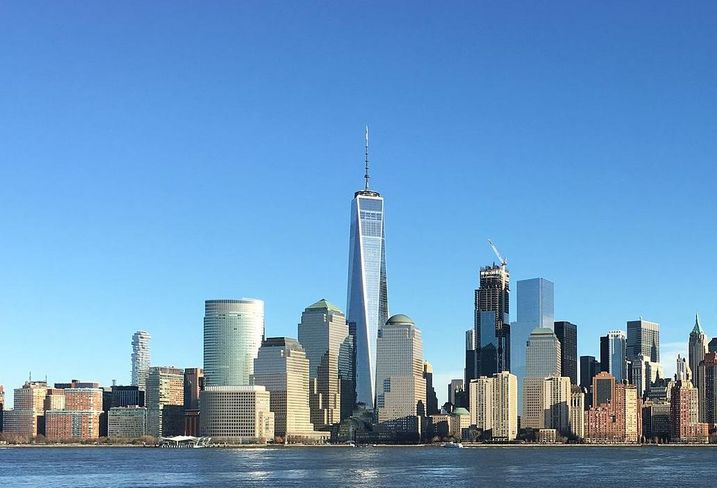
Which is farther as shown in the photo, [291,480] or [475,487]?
[291,480]

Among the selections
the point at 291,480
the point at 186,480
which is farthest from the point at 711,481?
the point at 186,480

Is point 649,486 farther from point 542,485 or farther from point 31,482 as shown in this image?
point 31,482

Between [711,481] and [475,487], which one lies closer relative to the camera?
[475,487]

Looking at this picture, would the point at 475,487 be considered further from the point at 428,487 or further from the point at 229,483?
the point at 229,483

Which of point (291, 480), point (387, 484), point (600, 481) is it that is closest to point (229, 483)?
point (291, 480)

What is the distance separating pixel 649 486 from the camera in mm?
179875

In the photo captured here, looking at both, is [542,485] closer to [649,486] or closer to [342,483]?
[649,486]

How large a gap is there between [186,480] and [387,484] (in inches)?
1315

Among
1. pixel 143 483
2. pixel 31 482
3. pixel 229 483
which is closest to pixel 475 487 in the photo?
pixel 229 483

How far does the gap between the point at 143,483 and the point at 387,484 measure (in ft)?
121

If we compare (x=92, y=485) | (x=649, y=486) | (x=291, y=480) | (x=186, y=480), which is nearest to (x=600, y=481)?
(x=649, y=486)

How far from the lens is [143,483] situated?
187500mm

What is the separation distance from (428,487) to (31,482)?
62.1 metres

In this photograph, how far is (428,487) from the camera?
178 meters
